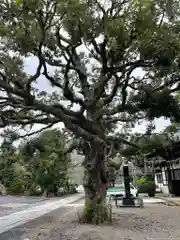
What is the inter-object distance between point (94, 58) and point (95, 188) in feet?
13.8

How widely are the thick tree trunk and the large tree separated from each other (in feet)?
0.10

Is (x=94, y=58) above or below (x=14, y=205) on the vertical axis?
above

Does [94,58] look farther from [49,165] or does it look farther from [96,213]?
[49,165]

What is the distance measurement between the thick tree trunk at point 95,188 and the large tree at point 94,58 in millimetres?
31

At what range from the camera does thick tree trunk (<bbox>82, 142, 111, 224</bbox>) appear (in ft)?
31.9

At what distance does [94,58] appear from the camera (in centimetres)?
1057

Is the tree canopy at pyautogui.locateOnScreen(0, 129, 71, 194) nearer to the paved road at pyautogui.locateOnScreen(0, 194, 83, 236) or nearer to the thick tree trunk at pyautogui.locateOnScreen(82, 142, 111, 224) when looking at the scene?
the paved road at pyautogui.locateOnScreen(0, 194, 83, 236)

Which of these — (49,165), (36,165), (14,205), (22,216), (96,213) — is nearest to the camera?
(96,213)

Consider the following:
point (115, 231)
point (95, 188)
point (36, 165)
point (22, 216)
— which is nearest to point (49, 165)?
point (36, 165)

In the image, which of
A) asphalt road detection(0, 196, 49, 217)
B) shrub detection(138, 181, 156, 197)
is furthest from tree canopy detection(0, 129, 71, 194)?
shrub detection(138, 181, 156, 197)

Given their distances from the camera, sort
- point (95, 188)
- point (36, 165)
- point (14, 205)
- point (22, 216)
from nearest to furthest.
Result: point (95, 188) → point (22, 216) → point (14, 205) → point (36, 165)

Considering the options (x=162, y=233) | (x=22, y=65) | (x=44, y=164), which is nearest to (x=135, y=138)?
(x=162, y=233)

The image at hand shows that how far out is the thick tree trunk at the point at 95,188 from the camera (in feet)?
31.9

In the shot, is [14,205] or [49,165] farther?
[49,165]
